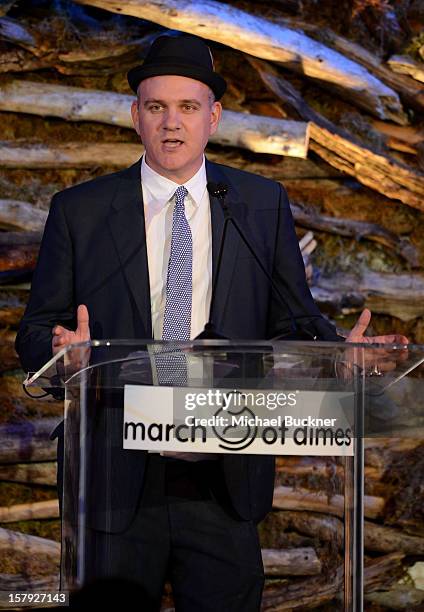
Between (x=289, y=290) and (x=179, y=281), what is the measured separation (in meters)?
0.42

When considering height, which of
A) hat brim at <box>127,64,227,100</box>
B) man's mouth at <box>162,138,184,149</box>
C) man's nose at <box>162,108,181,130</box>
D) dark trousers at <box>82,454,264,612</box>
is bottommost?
dark trousers at <box>82,454,264,612</box>

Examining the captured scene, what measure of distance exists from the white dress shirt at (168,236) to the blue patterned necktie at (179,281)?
4 centimetres

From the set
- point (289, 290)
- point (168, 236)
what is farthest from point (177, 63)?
point (289, 290)

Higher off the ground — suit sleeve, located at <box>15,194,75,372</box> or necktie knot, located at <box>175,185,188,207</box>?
necktie knot, located at <box>175,185,188,207</box>

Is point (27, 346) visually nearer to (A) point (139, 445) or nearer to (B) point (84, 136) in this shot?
(A) point (139, 445)

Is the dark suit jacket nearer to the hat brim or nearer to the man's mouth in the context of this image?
the man's mouth

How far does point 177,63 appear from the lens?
348 cm

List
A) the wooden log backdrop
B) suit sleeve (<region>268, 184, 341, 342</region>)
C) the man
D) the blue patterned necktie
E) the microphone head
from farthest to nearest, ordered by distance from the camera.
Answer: the wooden log backdrop
suit sleeve (<region>268, 184, 341, 342</region>)
the blue patterned necktie
the microphone head
the man

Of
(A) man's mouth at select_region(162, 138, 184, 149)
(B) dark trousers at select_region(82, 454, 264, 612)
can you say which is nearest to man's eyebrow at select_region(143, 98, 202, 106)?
(A) man's mouth at select_region(162, 138, 184, 149)

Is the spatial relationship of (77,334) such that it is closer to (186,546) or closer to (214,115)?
(186,546)

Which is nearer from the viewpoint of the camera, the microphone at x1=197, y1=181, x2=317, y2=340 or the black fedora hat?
the microphone at x1=197, y1=181, x2=317, y2=340

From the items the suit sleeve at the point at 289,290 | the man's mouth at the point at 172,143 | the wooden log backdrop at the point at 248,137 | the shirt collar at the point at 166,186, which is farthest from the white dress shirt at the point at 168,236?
the wooden log backdrop at the point at 248,137

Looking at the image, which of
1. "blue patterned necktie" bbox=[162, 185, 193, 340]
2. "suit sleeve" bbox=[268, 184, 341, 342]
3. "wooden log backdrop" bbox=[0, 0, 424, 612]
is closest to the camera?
"blue patterned necktie" bbox=[162, 185, 193, 340]

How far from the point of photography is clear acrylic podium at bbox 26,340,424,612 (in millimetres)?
2480
